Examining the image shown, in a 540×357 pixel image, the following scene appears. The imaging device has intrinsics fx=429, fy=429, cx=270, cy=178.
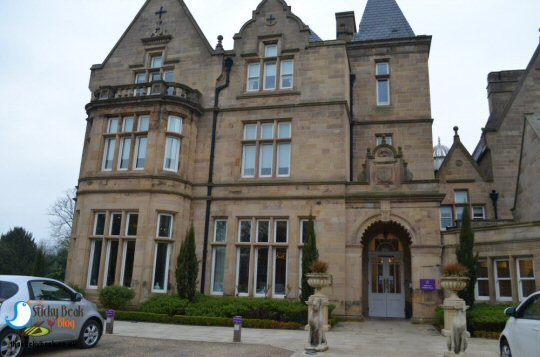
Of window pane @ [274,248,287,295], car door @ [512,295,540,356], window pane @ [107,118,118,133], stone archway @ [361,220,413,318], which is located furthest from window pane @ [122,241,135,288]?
car door @ [512,295,540,356]

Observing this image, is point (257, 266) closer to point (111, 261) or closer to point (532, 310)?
point (111, 261)

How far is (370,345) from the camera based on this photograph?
37.5ft

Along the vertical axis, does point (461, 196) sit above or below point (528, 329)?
above

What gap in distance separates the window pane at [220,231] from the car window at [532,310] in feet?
41.5

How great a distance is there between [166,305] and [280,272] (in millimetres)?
4785

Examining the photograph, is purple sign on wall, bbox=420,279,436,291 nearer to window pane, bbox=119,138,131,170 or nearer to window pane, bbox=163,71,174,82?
window pane, bbox=119,138,131,170

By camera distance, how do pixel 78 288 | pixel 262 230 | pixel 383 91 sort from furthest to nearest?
pixel 383 91, pixel 262 230, pixel 78 288

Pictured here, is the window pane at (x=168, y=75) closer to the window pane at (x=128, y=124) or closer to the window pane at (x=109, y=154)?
the window pane at (x=128, y=124)

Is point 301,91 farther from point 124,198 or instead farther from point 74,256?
point 74,256

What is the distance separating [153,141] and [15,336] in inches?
449

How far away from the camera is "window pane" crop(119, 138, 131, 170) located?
19.2 meters

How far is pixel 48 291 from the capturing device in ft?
30.9

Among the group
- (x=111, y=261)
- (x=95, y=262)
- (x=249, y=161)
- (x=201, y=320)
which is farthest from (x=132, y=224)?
(x=249, y=161)

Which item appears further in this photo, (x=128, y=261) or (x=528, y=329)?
(x=128, y=261)
